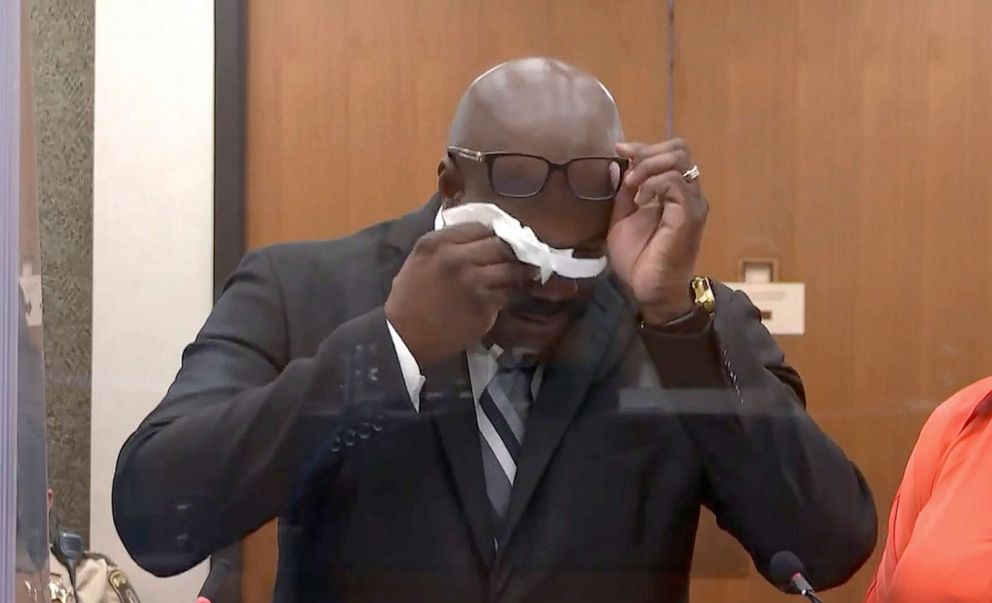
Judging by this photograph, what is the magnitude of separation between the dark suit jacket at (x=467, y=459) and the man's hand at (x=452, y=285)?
0.08 ft

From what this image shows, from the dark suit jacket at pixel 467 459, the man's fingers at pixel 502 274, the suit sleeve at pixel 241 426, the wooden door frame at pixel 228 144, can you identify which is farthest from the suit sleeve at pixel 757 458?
the wooden door frame at pixel 228 144

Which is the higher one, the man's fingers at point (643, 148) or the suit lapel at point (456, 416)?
the man's fingers at point (643, 148)

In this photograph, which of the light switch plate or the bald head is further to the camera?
Result: the light switch plate

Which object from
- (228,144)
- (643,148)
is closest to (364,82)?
(228,144)

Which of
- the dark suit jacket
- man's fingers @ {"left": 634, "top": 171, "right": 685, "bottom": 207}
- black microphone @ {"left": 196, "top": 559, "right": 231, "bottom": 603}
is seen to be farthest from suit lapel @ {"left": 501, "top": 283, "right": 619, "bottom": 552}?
black microphone @ {"left": 196, "top": 559, "right": 231, "bottom": 603}

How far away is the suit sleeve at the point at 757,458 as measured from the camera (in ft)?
2.53

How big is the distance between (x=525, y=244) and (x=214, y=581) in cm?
35

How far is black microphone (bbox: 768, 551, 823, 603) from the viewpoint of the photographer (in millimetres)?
786

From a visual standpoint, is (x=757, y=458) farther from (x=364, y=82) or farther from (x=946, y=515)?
(x=364, y=82)

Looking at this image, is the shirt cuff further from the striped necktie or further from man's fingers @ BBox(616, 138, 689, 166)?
man's fingers @ BBox(616, 138, 689, 166)

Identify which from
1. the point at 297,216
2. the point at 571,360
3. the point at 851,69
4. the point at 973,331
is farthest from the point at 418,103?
the point at 973,331

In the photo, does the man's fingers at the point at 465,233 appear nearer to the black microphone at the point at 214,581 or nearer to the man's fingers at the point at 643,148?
the man's fingers at the point at 643,148

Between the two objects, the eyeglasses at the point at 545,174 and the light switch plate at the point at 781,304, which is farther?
the light switch plate at the point at 781,304

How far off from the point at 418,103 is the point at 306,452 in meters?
0.28
